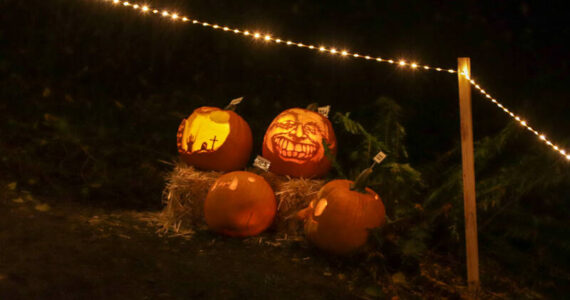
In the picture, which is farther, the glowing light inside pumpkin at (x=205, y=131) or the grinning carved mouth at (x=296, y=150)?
the glowing light inside pumpkin at (x=205, y=131)

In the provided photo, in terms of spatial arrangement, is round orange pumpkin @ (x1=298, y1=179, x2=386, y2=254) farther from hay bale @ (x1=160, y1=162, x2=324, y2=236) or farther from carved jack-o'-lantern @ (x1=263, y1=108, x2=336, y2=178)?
carved jack-o'-lantern @ (x1=263, y1=108, x2=336, y2=178)

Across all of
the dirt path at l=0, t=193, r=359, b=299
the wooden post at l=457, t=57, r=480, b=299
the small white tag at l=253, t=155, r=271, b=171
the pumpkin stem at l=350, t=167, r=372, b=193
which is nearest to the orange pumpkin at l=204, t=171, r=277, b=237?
the dirt path at l=0, t=193, r=359, b=299

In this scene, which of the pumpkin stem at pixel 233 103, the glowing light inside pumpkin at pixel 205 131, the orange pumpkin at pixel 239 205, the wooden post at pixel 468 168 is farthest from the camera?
the pumpkin stem at pixel 233 103

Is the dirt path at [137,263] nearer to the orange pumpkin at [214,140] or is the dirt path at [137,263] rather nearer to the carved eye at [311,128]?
the orange pumpkin at [214,140]

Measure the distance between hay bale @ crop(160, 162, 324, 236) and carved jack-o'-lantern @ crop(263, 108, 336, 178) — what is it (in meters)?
0.10

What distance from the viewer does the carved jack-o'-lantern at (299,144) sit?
404 cm

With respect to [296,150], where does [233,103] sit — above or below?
above

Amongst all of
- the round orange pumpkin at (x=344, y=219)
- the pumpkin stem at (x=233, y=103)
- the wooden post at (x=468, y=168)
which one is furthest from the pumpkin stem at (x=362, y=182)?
the pumpkin stem at (x=233, y=103)

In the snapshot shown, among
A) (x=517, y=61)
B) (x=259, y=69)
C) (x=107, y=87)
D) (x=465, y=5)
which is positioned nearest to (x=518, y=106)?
(x=517, y=61)

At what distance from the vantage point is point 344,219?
10.9 ft

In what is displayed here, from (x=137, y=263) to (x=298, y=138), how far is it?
5.43 feet

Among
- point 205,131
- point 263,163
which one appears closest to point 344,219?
point 263,163

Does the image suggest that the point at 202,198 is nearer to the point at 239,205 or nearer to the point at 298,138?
the point at 239,205

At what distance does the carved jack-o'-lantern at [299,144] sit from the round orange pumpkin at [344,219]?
619 millimetres
